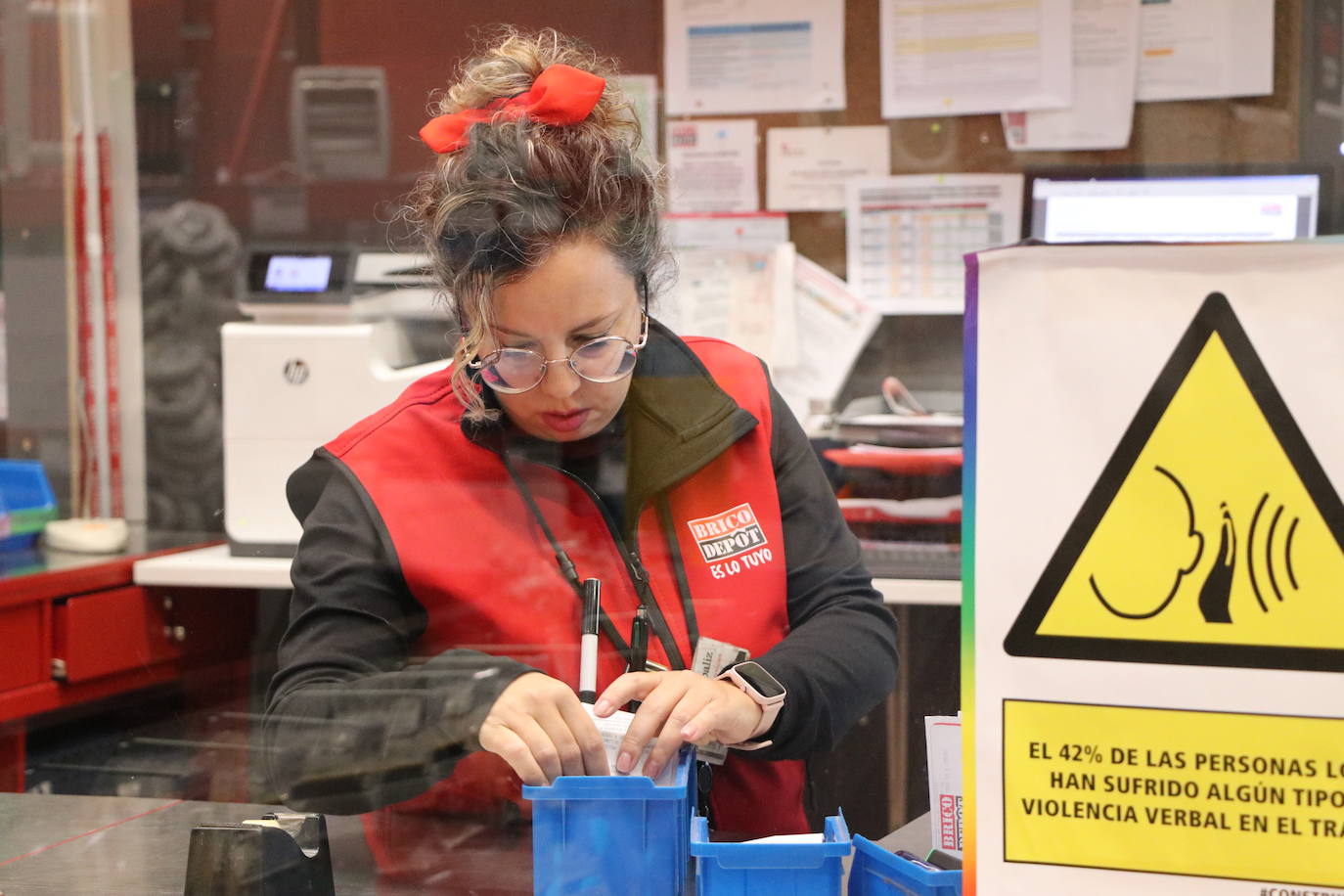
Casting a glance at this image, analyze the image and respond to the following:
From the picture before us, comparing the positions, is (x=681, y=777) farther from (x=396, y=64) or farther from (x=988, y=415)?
(x=396, y=64)

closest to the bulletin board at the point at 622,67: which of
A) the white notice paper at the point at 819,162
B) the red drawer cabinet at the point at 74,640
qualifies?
the white notice paper at the point at 819,162

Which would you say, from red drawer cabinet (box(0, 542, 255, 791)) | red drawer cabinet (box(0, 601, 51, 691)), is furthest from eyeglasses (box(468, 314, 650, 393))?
red drawer cabinet (box(0, 601, 51, 691))

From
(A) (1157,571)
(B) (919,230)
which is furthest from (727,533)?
(B) (919,230)

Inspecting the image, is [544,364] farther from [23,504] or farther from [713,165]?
[23,504]

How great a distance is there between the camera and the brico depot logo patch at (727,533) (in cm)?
93

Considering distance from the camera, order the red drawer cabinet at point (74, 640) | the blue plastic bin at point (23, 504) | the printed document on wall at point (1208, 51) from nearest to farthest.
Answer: the printed document on wall at point (1208, 51) → the red drawer cabinet at point (74, 640) → the blue plastic bin at point (23, 504)

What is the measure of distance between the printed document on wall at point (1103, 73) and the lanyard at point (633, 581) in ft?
2.16

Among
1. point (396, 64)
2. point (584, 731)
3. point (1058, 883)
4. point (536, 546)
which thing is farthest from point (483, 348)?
point (1058, 883)

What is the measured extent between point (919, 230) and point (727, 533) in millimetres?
530

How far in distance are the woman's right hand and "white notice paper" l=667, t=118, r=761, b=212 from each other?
2.01ft

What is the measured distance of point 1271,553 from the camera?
1.80 feet

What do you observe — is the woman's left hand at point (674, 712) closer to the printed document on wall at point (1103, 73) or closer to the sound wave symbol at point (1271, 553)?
the sound wave symbol at point (1271, 553)

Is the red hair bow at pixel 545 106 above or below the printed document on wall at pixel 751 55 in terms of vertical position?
below

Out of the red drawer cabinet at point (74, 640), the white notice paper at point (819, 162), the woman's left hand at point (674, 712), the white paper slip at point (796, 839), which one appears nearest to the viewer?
the white paper slip at point (796, 839)
